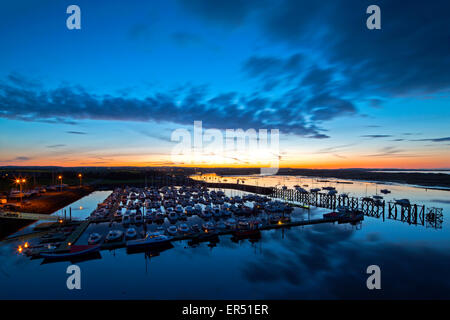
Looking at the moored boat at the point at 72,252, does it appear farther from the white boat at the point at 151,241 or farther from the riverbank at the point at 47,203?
the riverbank at the point at 47,203

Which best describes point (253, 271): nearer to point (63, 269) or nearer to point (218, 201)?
point (63, 269)

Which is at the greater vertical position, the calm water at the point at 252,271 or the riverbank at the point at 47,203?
the riverbank at the point at 47,203

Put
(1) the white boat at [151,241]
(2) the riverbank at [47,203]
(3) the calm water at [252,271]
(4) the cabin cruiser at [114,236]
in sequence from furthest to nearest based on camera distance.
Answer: (2) the riverbank at [47,203] < (4) the cabin cruiser at [114,236] < (1) the white boat at [151,241] < (3) the calm water at [252,271]

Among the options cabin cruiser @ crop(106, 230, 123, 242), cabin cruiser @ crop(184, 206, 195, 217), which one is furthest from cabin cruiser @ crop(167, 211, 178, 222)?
cabin cruiser @ crop(106, 230, 123, 242)

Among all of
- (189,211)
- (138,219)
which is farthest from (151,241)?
(189,211)

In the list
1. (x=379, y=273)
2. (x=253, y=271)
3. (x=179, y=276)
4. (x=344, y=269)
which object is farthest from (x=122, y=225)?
(x=379, y=273)

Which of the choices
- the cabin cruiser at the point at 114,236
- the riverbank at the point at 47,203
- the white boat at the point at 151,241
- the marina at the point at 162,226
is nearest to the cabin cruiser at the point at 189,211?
the marina at the point at 162,226

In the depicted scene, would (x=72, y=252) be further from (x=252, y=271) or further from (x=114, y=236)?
(x=252, y=271)
